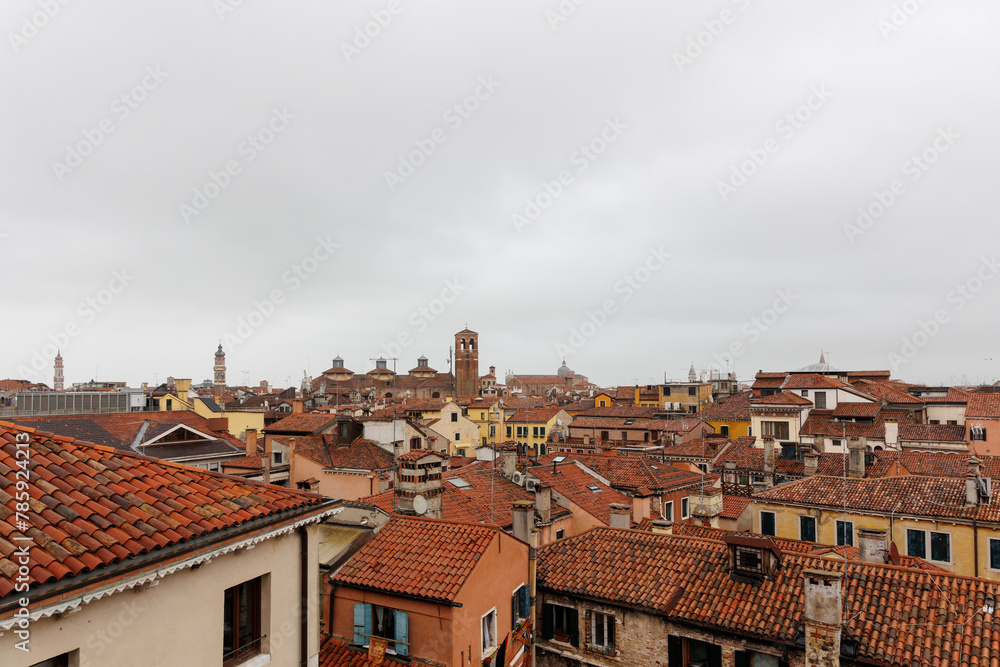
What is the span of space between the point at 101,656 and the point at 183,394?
5319 cm

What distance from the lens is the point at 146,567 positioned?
4.90 metres

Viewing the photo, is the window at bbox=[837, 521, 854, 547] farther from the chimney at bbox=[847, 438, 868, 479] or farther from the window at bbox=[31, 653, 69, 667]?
the window at bbox=[31, 653, 69, 667]

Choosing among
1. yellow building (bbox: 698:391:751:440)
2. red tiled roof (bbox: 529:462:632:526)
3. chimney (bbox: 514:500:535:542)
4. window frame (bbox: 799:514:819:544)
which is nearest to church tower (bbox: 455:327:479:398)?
yellow building (bbox: 698:391:751:440)

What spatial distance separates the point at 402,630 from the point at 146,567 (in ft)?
21.0

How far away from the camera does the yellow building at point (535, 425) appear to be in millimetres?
63156

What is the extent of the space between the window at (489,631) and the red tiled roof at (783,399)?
4127cm

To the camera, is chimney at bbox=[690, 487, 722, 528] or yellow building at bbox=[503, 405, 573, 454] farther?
yellow building at bbox=[503, 405, 573, 454]

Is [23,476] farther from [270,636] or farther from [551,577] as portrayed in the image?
[551,577]

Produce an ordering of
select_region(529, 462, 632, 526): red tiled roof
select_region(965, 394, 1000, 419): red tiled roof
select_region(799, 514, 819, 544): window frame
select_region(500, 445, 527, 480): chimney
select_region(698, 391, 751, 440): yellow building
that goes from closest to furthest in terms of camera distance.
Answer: select_region(529, 462, 632, 526): red tiled roof < select_region(799, 514, 819, 544): window frame < select_region(500, 445, 527, 480): chimney < select_region(965, 394, 1000, 419): red tiled roof < select_region(698, 391, 751, 440): yellow building

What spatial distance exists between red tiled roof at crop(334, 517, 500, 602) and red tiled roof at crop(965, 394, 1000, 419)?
142 feet

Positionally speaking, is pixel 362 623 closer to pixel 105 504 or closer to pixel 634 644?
pixel 634 644

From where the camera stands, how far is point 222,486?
21.9 ft

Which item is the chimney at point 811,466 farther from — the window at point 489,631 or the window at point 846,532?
the window at point 489,631

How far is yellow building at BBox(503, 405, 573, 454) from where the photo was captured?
6316 centimetres
